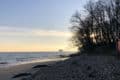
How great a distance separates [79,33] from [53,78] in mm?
58119

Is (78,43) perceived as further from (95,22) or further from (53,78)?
(53,78)

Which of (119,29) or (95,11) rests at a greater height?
(95,11)

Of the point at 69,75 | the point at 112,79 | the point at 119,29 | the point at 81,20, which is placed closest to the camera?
the point at 112,79

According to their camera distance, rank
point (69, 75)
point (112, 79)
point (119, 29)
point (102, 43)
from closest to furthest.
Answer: point (112, 79) → point (69, 75) → point (119, 29) → point (102, 43)

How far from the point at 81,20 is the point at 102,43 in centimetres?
954

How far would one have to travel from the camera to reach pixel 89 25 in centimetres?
8100

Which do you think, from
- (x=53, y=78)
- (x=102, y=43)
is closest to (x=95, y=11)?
(x=102, y=43)

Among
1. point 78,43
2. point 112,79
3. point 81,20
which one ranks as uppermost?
point 81,20

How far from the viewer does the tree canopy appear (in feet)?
241

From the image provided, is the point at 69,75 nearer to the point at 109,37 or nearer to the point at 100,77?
the point at 100,77

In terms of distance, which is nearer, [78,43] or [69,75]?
[69,75]

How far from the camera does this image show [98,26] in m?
78.9

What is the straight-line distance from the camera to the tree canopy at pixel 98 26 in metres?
73.4

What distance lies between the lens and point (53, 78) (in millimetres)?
26328
